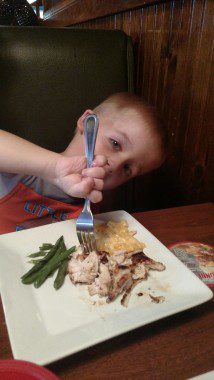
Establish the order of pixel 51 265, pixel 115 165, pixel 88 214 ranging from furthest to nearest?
pixel 115 165 → pixel 88 214 → pixel 51 265

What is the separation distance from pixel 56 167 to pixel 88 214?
5.9 inches

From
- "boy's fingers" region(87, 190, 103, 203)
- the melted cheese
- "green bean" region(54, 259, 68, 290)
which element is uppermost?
"boy's fingers" region(87, 190, 103, 203)

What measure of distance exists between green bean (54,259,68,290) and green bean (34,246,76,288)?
0.01 meters

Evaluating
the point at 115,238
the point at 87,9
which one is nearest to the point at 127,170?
the point at 115,238

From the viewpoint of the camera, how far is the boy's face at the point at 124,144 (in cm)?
104

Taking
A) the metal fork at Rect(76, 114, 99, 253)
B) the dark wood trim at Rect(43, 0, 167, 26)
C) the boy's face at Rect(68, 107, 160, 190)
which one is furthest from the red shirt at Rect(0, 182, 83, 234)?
the dark wood trim at Rect(43, 0, 167, 26)

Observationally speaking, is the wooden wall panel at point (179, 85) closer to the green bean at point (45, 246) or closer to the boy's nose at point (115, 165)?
the boy's nose at point (115, 165)

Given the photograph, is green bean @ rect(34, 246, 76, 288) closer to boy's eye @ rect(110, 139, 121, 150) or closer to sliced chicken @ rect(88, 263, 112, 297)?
sliced chicken @ rect(88, 263, 112, 297)

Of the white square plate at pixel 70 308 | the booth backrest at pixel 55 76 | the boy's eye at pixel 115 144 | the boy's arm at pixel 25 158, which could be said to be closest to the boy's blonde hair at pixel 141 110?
the boy's eye at pixel 115 144

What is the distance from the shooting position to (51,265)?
705 mm

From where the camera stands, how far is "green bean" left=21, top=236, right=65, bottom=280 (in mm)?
682

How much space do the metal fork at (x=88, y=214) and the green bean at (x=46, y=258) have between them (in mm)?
51

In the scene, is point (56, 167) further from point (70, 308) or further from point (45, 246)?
point (70, 308)

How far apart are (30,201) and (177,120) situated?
769 millimetres
